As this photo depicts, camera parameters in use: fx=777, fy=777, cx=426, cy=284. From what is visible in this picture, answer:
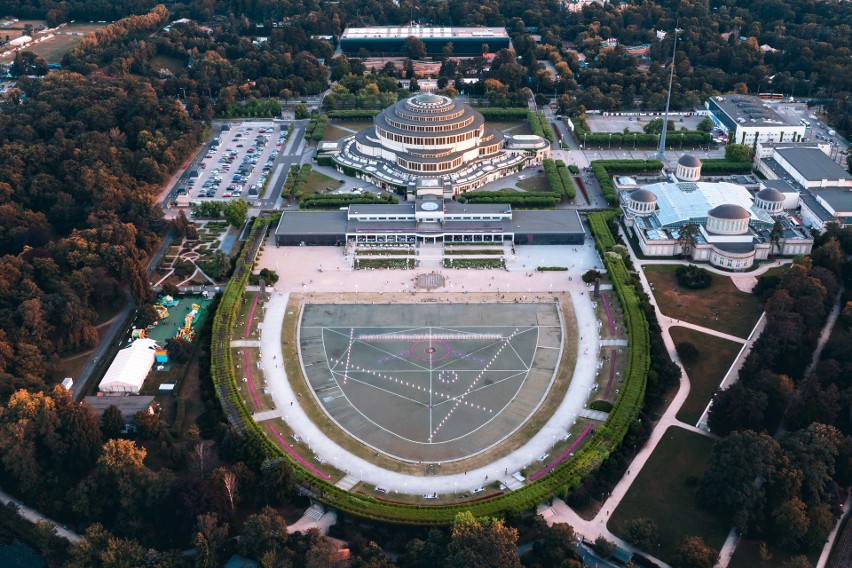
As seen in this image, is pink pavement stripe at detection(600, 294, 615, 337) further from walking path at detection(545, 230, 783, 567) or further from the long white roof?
the long white roof

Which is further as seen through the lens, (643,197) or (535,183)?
(535,183)

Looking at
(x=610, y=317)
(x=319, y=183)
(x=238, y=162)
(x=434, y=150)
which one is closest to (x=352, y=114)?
(x=238, y=162)

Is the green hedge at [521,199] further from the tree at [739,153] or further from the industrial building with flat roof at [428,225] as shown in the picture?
the tree at [739,153]

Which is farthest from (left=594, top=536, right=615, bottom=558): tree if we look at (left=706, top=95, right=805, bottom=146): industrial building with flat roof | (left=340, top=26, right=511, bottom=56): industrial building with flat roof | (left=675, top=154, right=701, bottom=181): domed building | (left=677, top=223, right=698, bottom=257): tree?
(left=340, top=26, right=511, bottom=56): industrial building with flat roof

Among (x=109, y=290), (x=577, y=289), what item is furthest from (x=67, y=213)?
(x=577, y=289)

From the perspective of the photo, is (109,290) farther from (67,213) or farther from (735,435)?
(735,435)

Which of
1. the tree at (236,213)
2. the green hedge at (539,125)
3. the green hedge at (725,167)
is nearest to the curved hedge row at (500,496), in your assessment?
the tree at (236,213)

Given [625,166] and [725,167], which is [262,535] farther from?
[725,167]
